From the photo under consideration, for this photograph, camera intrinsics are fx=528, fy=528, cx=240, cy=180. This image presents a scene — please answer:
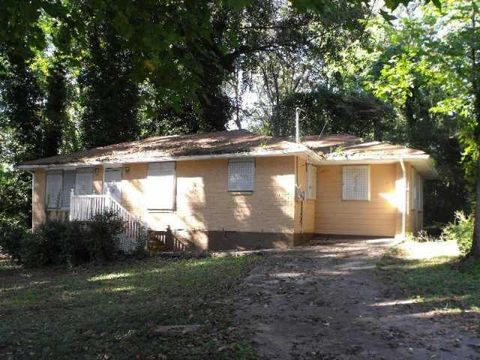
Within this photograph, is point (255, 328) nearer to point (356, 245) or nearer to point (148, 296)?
point (148, 296)

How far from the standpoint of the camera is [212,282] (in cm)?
995

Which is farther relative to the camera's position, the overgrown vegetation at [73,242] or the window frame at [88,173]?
the window frame at [88,173]

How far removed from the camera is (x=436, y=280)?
31.4ft

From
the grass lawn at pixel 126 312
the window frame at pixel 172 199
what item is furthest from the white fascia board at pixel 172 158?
the grass lawn at pixel 126 312

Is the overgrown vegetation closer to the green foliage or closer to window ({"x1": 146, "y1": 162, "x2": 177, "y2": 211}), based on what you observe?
window ({"x1": 146, "y1": 162, "x2": 177, "y2": 211})

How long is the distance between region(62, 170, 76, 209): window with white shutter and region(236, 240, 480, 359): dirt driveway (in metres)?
11.4

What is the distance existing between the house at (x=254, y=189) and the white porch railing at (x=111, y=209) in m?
0.04

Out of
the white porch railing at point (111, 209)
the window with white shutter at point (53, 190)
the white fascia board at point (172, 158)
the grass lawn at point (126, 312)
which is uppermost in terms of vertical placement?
the white fascia board at point (172, 158)

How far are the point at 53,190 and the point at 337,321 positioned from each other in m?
16.0

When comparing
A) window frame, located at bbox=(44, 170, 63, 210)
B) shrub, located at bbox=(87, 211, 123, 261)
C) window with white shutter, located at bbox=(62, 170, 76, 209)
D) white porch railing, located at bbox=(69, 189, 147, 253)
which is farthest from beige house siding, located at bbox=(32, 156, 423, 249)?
shrub, located at bbox=(87, 211, 123, 261)

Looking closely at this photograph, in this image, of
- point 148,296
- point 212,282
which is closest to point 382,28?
point 212,282

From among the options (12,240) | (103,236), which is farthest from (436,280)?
(12,240)

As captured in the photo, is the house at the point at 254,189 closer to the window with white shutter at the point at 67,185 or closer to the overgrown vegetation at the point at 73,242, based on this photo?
the window with white shutter at the point at 67,185

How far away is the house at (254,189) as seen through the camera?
15719 millimetres
